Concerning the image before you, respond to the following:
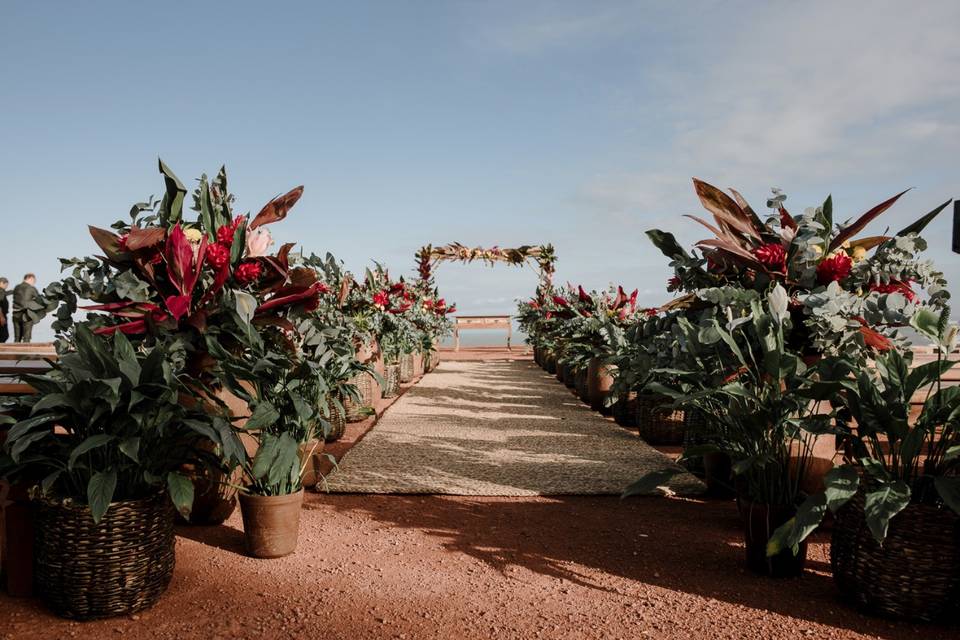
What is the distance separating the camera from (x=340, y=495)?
9.93 feet

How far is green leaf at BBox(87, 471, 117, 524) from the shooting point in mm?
1590

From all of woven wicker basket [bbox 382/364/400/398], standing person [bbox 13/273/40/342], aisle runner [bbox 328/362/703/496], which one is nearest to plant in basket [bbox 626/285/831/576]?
aisle runner [bbox 328/362/703/496]

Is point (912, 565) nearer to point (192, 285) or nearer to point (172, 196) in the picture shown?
point (192, 285)

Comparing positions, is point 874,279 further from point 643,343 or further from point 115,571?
point 115,571

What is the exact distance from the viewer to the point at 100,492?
1614 millimetres

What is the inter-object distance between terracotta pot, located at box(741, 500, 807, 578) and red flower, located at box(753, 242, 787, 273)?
820mm

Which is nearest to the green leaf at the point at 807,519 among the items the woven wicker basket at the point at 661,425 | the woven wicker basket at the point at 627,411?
the woven wicker basket at the point at 661,425

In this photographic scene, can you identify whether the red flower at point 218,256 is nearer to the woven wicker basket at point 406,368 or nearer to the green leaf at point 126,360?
the green leaf at point 126,360

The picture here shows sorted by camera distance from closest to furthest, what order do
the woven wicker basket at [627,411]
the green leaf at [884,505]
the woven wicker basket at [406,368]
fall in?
the green leaf at [884,505], the woven wicker basket at [627,411], the woven wicker basket at [406,368]

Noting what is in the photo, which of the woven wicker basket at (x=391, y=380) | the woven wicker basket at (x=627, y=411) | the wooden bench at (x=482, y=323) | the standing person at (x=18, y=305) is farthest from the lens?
the wooden bench at (x=482, y=323)

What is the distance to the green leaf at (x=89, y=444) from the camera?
1.57m

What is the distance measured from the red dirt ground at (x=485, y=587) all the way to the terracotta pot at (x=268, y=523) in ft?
0.17

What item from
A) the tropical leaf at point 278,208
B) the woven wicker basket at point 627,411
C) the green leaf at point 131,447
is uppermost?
the tropical leaf at point 278,208

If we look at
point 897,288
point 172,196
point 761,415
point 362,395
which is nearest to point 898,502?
point 761,415
